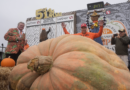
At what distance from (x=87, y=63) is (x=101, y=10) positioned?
419 cm

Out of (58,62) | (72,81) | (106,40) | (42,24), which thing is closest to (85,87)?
(72,81)

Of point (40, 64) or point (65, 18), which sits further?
point (65, 18)

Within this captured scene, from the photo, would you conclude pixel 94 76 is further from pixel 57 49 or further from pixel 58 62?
pixel 57 49

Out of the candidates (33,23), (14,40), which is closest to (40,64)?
(14,40)

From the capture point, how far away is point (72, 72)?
875 mm

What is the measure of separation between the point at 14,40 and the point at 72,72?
3140mm

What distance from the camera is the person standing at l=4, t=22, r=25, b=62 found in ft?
11.6

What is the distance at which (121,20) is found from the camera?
427 cm

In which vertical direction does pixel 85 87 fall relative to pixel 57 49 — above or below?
below

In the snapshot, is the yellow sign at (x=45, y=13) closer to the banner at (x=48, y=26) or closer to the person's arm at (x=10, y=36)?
the banner at (x=48, y=26)

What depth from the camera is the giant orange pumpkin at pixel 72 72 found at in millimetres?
843

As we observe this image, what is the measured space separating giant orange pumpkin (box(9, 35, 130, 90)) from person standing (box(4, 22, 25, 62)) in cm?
264

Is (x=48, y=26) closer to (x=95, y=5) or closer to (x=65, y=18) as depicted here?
(x=65, y=18)

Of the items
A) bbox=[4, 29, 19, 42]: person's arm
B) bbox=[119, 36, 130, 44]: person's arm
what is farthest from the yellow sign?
bbox=[119, 36, 130, 44]: person's arm
